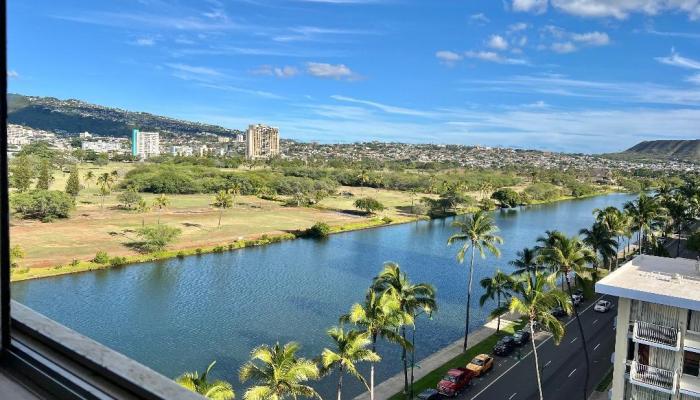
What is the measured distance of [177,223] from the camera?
4572 centimetres

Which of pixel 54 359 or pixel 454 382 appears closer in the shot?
pixel 54 359

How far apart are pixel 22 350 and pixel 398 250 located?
39112 millimetres

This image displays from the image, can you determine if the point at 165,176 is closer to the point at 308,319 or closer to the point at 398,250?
the point at 398,250

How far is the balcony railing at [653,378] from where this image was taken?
35.4 feet

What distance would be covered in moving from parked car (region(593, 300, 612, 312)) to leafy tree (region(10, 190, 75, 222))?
39.2 metres

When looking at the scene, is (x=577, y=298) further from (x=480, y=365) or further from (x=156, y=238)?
(x=156, y=238)

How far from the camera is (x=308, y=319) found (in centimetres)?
2344

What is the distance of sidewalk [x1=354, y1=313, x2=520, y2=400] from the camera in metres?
16.2

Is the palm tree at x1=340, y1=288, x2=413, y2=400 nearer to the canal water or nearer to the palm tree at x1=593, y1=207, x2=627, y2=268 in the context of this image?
the canal water


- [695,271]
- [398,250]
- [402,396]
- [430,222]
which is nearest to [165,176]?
[430,222]

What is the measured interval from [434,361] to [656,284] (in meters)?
8.97

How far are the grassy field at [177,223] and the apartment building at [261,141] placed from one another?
94735 mm

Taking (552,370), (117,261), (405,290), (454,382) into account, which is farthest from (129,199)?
(552,370)

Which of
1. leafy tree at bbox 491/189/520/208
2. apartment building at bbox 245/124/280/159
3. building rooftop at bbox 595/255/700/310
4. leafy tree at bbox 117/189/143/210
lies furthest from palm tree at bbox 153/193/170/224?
apartment building at bbox 245/124/280/159
